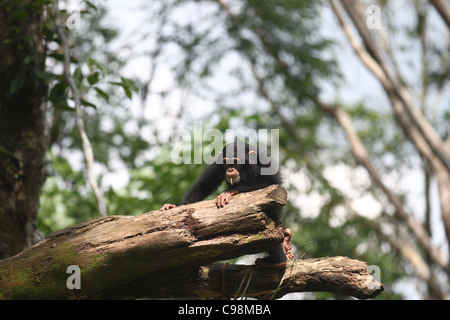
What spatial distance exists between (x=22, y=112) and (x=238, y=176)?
260cm

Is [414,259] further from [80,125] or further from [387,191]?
[80,125]

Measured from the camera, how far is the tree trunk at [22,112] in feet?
15.2

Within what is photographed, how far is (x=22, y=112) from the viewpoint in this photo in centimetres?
489

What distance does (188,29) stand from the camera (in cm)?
1069

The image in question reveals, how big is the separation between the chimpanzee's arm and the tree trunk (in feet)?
5.70

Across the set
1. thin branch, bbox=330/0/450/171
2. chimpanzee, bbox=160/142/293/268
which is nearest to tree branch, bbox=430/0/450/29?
thin branch, bbox=330/0/450/171

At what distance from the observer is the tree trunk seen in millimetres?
4637

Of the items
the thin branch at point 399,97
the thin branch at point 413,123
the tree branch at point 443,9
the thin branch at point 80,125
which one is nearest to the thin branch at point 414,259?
the thin branch at point 413,123

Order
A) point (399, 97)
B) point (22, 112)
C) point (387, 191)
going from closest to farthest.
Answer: point (22, 112) < point (399, 97) < point (387, 191)

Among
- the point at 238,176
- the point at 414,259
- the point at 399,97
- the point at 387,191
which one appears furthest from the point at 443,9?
the point at 414,259

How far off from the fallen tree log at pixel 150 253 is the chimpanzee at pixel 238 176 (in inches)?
17.2

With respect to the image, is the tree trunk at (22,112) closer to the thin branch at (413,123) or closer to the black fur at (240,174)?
the black fur at (240,174)

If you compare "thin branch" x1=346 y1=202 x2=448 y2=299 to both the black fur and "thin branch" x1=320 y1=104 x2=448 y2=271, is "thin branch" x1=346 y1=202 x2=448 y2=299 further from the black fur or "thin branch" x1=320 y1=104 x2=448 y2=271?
the black fur
